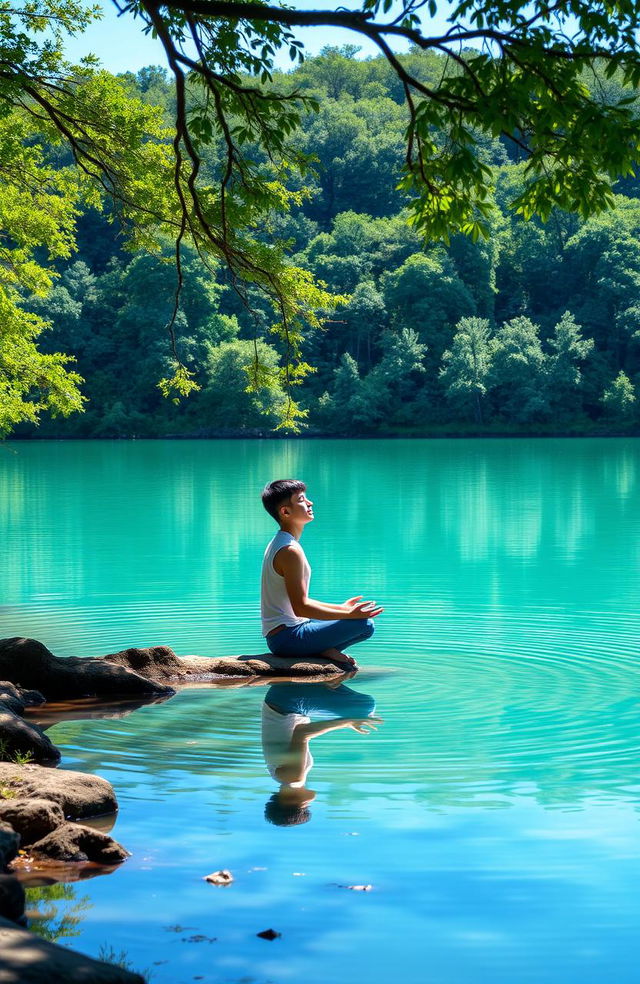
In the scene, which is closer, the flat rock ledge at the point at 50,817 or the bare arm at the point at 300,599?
the flat rock ledge at the point at 50,817

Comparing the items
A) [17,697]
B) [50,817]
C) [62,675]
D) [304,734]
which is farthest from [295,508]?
[50,817]

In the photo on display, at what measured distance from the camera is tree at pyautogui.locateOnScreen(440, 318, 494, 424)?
303 feet

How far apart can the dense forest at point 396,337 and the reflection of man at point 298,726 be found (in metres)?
78.0

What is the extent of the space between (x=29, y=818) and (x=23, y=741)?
162 cm

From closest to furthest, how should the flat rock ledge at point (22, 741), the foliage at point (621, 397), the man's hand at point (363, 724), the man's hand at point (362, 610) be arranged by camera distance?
the flat rock ledge at point (22, 741)
the man's hand at point (363, 724)
the man's hand at point (362, 610)
the foliage at point (621, 397)

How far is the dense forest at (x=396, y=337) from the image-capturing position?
9212cm

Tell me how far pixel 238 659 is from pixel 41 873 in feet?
16.6

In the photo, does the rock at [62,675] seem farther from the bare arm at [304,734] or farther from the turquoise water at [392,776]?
the bare arm at [304,734]

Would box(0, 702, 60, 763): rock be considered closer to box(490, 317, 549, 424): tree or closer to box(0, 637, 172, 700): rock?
box(0, 637, 172, 700): rock

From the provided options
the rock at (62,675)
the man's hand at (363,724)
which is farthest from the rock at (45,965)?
the rock at (62,675)

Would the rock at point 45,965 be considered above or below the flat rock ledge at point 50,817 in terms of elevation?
above

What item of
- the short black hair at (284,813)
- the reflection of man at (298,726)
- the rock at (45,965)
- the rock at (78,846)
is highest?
the rock at (45,965)

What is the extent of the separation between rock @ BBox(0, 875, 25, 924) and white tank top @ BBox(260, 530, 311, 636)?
5320 millimetres

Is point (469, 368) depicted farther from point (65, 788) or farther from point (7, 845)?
point (7, 845)
